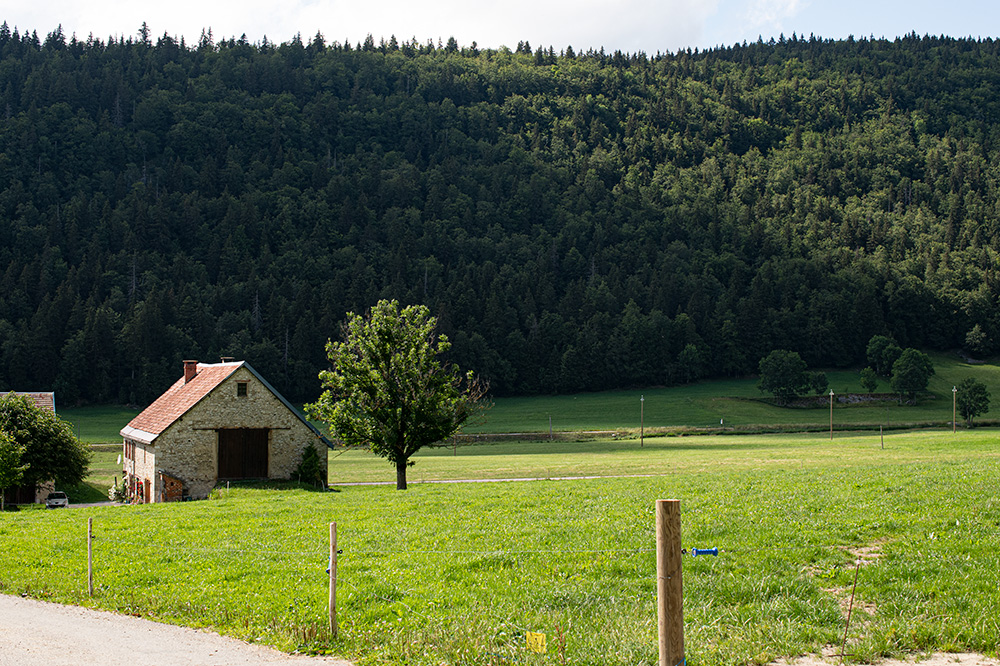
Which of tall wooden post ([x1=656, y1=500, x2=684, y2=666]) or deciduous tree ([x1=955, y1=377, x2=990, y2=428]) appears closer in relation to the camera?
tall wooden post ([x1=656, y1=500, x2=684, y2=666])

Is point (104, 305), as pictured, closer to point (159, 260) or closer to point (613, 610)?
point (159, 260)

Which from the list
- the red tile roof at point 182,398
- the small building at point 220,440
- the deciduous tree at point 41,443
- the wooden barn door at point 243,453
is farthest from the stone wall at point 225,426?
the deciduous tree at point 41,443

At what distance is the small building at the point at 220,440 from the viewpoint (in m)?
43.1

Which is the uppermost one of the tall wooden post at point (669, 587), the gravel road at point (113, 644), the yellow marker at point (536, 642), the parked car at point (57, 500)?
the tall wooden post at point (669, 587)

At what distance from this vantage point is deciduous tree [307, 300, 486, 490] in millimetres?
37594

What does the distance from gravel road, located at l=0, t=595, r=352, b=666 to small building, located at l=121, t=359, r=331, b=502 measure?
31860 millimetres

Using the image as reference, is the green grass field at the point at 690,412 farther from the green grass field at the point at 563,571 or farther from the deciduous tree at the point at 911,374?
the green grass field at the point at 563,571

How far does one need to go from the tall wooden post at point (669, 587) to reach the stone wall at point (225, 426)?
131 feet

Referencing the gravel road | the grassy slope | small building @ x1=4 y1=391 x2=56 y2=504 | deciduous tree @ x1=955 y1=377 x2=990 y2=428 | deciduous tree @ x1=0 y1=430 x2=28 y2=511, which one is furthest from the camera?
the grassy slope

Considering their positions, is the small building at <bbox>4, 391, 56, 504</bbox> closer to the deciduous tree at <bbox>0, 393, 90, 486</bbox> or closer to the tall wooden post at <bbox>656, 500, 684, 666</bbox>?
the deciduous tree at <bbox>0, 393, 90, 486</bbox>

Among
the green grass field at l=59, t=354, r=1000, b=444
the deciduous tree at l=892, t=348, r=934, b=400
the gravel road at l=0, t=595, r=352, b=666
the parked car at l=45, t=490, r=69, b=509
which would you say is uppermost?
the gravel road at l=0, t=595, r=352, b=666

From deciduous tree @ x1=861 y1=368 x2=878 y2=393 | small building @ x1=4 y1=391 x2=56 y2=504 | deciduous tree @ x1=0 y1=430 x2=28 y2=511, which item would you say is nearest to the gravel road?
deciduous tree @ x1=0 y1=430 x2=28 y2=511

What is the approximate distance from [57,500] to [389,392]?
18877 mm

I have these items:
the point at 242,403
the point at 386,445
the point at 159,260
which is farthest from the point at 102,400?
the point at 386,445
